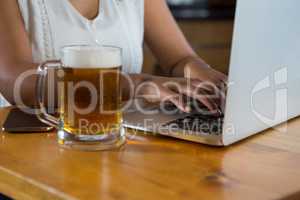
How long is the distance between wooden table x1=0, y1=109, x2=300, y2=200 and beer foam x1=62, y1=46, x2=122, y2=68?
0.13 metres

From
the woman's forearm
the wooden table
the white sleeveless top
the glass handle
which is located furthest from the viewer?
the white sleeveless top

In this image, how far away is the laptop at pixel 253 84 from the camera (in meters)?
0.81

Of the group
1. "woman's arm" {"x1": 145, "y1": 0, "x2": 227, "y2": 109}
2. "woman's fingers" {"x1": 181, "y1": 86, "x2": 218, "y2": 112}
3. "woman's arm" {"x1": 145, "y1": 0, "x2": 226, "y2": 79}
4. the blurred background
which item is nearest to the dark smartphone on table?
"woman's fingers" {"x1": 181, "y1": 86, "x2": 218, "y2": 112}

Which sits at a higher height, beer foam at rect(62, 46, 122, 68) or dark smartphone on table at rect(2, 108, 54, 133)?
beer foam at rect(62, 46, 122, 68)

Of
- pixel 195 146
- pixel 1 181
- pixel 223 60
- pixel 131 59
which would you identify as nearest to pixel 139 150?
pixel 195 146

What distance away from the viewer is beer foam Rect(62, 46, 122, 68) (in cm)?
84

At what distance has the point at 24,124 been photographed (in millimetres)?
948

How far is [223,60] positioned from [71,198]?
305cm

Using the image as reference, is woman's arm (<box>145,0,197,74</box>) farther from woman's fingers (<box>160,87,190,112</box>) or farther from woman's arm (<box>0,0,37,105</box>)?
woman's fingers (<box>160,87,190,112</box>)

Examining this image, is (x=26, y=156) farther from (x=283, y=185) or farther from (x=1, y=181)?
(x=283, y=185)

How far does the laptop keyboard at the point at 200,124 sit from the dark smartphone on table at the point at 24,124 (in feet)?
0.69

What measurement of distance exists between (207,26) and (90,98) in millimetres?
2826

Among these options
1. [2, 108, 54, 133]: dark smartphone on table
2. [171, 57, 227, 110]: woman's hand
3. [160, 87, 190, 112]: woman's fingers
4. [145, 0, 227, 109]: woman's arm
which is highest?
[145, 0, 227, 109]: woman's arm

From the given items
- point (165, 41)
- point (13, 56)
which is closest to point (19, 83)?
point (13, 56)
